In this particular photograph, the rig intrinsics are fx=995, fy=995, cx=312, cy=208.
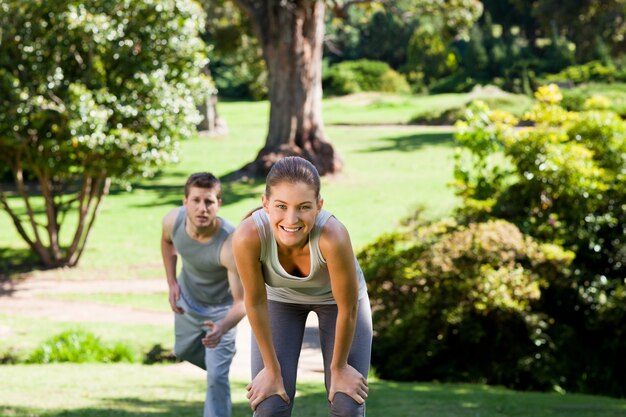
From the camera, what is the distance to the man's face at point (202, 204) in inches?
231

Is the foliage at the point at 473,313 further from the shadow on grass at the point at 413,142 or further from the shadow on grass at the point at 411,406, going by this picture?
the shadow on grass at the point at 413,142

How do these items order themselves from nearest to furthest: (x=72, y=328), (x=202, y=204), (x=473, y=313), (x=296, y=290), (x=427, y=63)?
(x=296, y=290) → (x=202, y=204) → (x=473, y=313) → (x=72, y=328) → (x=427, y=63)

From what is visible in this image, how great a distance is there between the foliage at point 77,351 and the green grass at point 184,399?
2.62ft

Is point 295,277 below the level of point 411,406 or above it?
above

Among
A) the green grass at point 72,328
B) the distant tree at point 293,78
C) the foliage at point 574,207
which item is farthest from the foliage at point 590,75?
the green grass at point 72,328

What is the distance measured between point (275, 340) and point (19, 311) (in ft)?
33.3

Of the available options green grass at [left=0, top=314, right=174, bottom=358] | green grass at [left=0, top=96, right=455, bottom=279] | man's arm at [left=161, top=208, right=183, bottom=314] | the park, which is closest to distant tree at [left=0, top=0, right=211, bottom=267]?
the park

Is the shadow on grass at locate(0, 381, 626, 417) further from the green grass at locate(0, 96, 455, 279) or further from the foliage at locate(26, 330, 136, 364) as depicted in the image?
the green grass at locate(0, 96, 455, 279)

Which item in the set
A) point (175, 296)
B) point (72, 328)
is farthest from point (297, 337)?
point (72, 328)

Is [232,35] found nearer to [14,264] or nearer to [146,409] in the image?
[14,264]

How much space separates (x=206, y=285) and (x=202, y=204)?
75cm

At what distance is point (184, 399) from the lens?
7973 mm

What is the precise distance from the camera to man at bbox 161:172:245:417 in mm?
5868

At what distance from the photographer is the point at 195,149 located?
3195 cm
